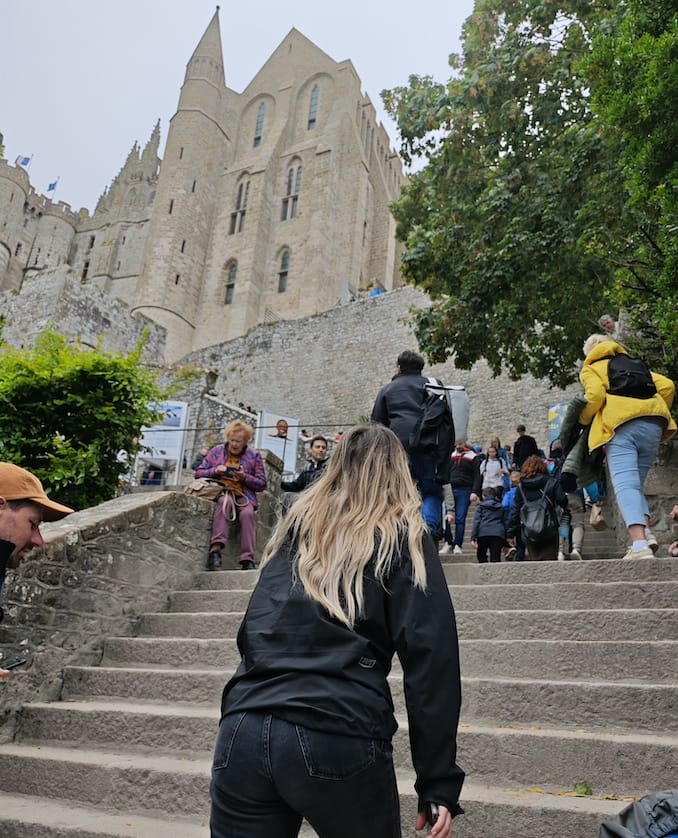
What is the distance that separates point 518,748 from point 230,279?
4387 cm

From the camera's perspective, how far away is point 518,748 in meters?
3.16

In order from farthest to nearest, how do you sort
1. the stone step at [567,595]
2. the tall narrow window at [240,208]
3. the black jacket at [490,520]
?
the tall narrow window at [240,208]
the black jacket at [490,520]
the stone step at [567,595]

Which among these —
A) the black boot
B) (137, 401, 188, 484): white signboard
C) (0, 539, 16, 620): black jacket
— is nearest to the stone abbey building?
(137, 401, 188, 484): white signboard

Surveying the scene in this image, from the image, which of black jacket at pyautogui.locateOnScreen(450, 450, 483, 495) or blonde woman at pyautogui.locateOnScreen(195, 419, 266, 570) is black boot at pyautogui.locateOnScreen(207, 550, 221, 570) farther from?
black jacket at pyautogui.locateOnScreen(450, 450, 483, 495)

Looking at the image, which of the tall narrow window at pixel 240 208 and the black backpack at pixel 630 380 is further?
the tall narrow window at pixel 240 208

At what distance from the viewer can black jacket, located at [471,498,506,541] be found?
7.56 metres

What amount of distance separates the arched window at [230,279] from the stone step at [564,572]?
40.8m

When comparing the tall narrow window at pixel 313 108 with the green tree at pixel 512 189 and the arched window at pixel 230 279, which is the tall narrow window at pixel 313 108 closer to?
the arched window at pixel 230 279

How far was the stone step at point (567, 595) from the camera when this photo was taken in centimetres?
428

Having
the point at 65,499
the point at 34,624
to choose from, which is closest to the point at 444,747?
the point at 34,624

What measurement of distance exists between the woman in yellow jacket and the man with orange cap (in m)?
3.72

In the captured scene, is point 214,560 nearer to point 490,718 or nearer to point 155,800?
point 155,800

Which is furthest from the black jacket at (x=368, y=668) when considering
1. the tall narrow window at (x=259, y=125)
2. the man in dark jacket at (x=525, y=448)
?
the tall narrow window at (x=259, y=125)

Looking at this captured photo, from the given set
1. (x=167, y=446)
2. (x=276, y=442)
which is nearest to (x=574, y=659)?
(x=167, y=446)
